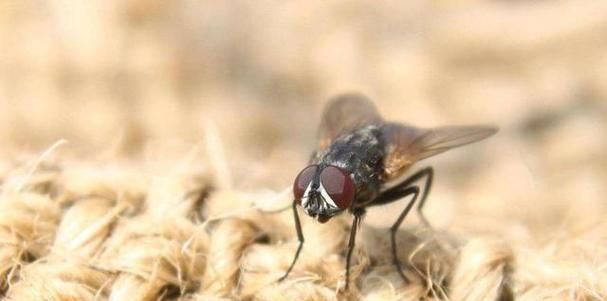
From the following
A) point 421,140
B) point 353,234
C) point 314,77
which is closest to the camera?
point 353,234

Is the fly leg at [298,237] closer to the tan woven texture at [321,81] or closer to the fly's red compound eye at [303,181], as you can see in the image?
the fly's red compound eye at [303,181]

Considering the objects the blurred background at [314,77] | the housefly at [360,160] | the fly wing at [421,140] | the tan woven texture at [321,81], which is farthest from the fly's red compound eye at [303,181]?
the blurred background at [314,77]

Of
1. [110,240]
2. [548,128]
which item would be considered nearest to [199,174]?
[110,240]

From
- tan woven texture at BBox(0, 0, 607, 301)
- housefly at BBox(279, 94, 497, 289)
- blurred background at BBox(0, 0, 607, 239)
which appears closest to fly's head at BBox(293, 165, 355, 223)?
housefly at BBox(279, 94, 497, 289)

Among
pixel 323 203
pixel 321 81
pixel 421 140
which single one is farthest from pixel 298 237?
pixel 321 81

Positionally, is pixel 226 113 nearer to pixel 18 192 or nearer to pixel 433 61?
pixel 433 61

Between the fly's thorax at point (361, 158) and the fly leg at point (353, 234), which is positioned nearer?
the fly leg at point (353, 234)

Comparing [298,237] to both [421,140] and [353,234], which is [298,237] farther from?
[421,140]
